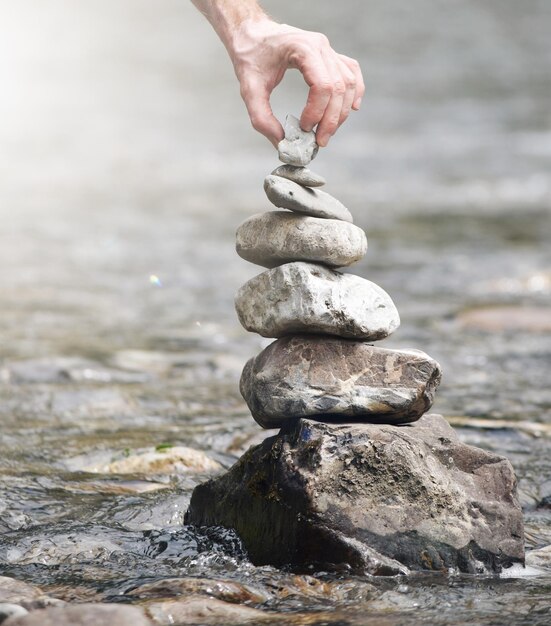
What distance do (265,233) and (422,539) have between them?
1291 millimetres

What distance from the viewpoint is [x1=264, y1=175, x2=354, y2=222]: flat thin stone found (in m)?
3.87

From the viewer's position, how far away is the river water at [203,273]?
372 centimetres

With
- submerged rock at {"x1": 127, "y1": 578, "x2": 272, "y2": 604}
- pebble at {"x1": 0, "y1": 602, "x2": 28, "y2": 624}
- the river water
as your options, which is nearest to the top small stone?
the river water

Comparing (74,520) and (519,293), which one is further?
(519,293)

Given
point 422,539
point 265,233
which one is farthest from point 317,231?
point 422,539

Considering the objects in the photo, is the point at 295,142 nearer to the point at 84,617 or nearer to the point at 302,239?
the point at 302,239

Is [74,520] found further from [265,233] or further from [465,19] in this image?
[465,19]

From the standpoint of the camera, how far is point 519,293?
35.2 ft

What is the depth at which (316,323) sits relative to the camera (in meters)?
3.86

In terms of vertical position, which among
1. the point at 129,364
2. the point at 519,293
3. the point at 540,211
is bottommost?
the point at 129,364

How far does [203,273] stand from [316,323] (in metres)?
8.34

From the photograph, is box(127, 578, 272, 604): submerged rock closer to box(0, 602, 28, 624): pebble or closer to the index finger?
box(0, 602, 28, 624): pebble

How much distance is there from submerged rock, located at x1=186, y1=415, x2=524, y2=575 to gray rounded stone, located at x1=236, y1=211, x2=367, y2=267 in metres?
0.65

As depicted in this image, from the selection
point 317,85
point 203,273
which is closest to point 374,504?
point 317,85
